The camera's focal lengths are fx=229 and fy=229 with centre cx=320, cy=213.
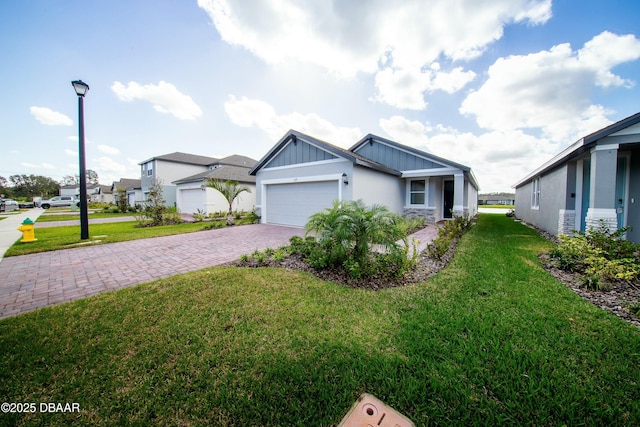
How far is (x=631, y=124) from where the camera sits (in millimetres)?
5738

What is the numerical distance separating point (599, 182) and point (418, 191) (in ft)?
25.1

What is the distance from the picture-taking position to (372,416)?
172 centimetres

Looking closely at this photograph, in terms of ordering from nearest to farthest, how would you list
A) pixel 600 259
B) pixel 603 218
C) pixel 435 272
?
pixel 600 259 → pixel 435 272 → pixel 603 218

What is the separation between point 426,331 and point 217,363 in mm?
2316

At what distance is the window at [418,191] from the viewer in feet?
→ 44.0

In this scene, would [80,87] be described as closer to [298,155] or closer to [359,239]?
[298,155]

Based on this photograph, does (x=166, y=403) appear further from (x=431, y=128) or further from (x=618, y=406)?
(x=431, y=128)

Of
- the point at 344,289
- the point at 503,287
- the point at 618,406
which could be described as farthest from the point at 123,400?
the point at 503,287

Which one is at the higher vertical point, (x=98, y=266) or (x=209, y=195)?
(x=209, y=195)

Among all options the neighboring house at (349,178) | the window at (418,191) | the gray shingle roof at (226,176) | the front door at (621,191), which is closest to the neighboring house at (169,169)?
the gray shingle roof at (226,176)

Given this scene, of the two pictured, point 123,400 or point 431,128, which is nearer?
point 123,400

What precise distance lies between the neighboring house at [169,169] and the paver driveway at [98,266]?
18.0 meters

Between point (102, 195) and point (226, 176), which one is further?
point (102, 195)

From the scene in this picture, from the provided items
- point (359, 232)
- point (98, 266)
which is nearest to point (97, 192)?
point (98, 266)
